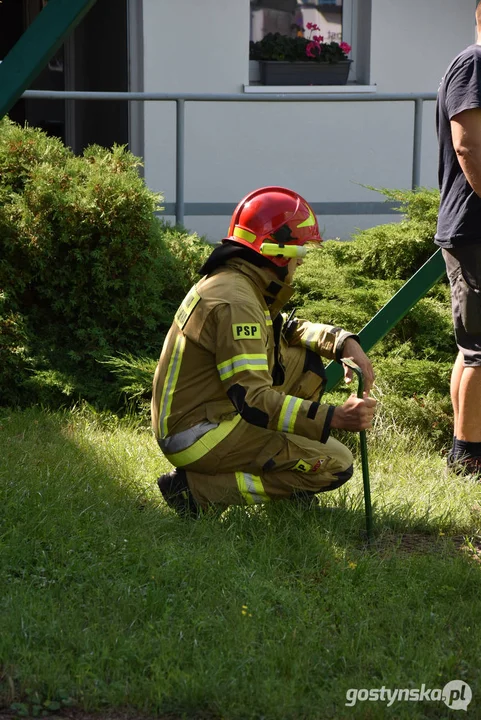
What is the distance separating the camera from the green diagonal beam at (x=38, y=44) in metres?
3.15

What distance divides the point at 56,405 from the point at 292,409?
2.51 metres

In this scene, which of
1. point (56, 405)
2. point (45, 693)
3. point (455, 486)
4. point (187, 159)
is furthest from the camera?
point (187, 159)

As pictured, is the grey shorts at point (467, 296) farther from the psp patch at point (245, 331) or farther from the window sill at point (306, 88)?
the window sill at point (306, 88)

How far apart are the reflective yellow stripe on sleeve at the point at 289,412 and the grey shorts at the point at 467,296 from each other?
4.40 ft

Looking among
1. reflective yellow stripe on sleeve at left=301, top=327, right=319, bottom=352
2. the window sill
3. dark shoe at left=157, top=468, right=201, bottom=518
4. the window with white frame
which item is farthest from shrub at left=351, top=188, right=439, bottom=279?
the window with white frame

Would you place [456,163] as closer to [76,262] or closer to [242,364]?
[242,364]

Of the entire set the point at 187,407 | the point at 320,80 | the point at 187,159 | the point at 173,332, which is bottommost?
the point at 187,407

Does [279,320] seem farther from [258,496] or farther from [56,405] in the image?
[56,405]

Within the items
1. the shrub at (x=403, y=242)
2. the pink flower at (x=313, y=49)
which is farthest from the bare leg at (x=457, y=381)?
the pink flower at (x=313, y=49)

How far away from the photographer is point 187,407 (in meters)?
3.95

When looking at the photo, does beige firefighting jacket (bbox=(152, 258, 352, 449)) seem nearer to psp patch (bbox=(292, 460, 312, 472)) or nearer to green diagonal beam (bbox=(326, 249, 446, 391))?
psp patch (bbox=(292, 460, 312, 472))

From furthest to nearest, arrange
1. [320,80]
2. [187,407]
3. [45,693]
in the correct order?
[320,80], [187,407], [45,693]

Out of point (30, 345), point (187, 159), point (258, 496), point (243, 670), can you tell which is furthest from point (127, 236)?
point (243, 670)

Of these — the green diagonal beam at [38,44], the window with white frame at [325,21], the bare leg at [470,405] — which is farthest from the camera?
the window with white frame at [325,21]
